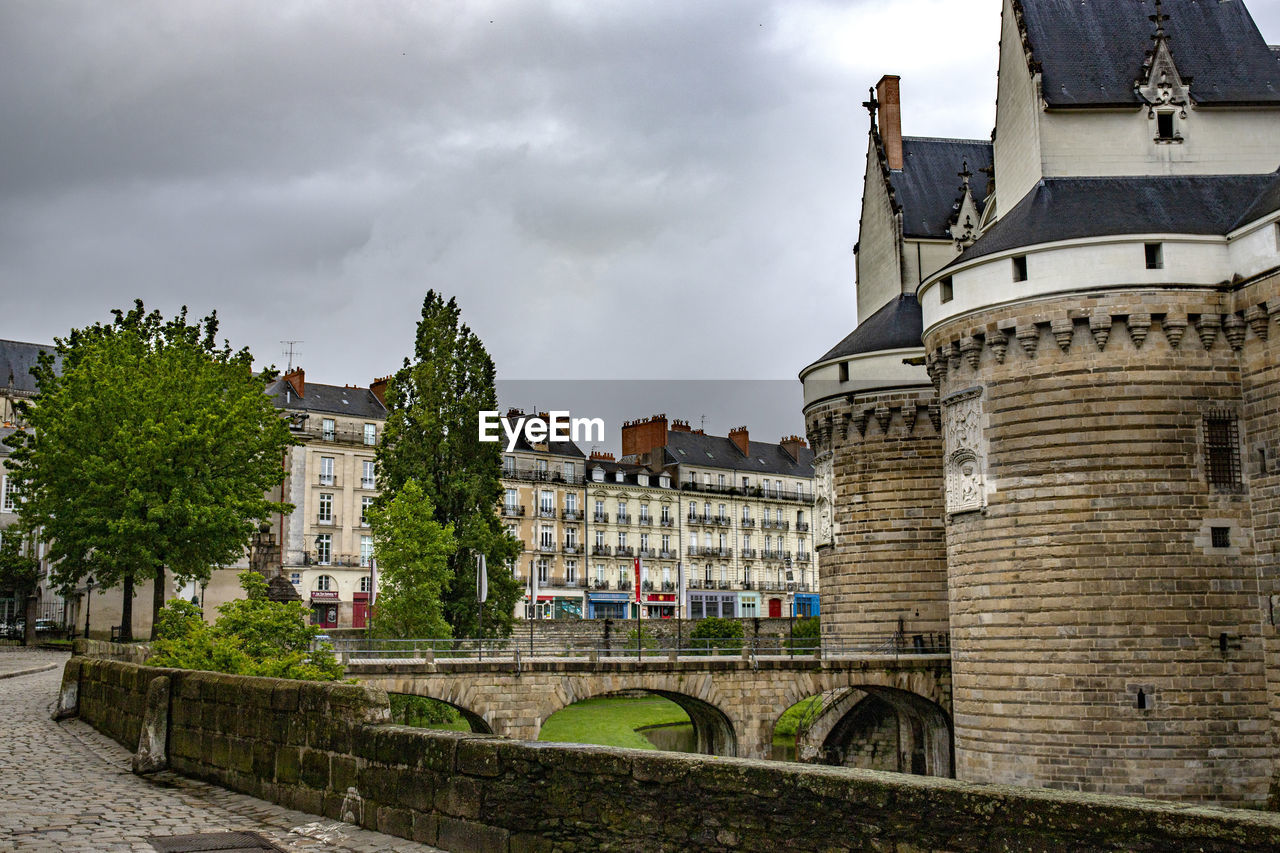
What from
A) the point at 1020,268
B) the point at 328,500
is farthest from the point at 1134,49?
the point at 328,500

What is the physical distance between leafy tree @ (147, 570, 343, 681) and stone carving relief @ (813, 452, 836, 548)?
13950 millimetres

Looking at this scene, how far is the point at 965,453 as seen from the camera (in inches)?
909

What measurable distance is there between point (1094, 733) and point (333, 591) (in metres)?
40.6

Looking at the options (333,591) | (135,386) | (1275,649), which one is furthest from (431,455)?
(1275,649)

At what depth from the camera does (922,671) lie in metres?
29.3

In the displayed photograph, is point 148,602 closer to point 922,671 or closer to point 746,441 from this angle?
point 922,671

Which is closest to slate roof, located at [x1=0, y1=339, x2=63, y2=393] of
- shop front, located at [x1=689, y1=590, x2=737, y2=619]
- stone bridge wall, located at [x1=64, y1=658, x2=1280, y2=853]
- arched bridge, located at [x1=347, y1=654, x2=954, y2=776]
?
shop front, located at [x1=689, y1=590, x2=737, y2=619]

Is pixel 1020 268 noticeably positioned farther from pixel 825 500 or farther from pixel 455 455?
pixel 455 455

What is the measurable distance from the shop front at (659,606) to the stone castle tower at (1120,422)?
136 feet

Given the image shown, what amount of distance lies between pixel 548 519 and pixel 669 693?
1302 inches

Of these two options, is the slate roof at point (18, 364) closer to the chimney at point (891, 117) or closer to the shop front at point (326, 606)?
the shop front at point (326, 606)

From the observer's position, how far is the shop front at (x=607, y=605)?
206 ft

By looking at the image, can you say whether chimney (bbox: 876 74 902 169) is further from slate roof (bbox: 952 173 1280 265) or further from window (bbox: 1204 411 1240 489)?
window (bbox: 1204 411 1240 489)

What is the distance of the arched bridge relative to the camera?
92.1ft
